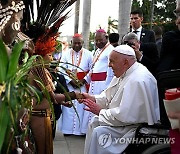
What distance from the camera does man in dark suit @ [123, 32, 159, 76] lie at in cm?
461

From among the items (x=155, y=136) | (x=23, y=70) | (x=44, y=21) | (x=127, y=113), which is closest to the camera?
(x=23, y=70)

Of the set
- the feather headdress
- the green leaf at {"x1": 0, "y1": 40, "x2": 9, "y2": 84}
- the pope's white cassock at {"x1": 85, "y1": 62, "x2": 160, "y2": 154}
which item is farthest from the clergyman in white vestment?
the green leaf at {"x1": 0, "y1": 40, "x2": 9, "y2": 84}

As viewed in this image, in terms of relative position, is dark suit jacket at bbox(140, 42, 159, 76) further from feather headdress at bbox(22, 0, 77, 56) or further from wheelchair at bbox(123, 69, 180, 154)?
feather headdress at bbox(22, 0, 77, 56)

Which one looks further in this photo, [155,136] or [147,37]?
[147,37]

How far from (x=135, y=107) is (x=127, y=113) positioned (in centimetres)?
9

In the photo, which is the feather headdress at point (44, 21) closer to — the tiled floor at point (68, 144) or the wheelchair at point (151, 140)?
the wheelchair at point (151, 140)

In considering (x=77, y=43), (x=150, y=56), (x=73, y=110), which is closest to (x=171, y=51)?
(x=150, y=56)

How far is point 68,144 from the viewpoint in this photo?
622cm

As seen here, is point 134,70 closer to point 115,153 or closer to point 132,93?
point 132,93

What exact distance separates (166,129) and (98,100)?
38.0 inches

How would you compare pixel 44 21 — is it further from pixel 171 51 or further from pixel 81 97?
pixel 171 51

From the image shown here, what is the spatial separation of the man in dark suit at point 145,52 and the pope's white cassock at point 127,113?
0.77 metres

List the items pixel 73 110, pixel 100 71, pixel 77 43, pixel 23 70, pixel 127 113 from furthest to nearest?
pixel 77 43 < pixel 73 110 < pixel 100 71 < pixel 127 113 < pixel 23 70

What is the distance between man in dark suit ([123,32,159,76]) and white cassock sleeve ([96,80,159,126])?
3.01ft
